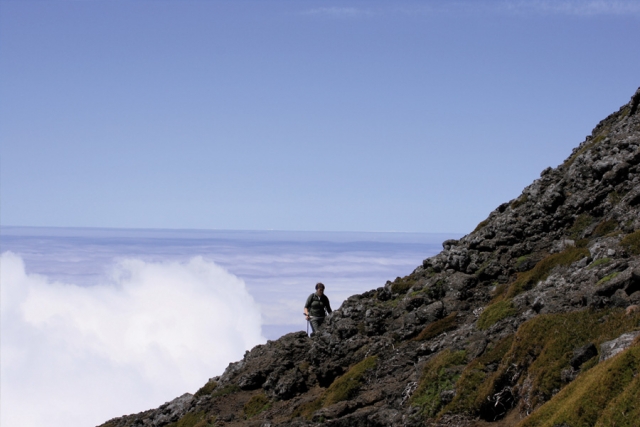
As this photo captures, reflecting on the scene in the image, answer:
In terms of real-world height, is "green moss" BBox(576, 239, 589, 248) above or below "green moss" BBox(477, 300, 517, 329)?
above

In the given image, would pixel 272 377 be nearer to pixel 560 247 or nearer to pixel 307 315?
pixel 307 315

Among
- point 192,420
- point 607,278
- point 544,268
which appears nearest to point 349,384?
point 544,268

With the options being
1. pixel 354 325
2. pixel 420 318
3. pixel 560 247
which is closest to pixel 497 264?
pixel 560 247

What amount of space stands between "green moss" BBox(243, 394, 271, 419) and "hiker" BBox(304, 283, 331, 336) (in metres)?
4.84

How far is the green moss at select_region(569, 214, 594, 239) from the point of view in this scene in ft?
118

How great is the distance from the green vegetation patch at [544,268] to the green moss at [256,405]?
44.5 ft

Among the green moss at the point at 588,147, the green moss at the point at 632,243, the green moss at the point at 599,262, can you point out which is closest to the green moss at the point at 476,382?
the green moss at the point at 599,262

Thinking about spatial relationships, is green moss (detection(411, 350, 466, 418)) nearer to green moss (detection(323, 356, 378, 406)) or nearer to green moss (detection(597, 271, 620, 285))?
green moss (detection(323, 356, 378, 406))

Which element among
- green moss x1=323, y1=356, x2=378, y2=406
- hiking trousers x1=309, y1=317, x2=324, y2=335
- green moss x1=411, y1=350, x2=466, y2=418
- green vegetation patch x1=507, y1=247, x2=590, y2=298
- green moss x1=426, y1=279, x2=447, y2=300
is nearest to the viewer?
green moss x1=411, y1=350, x2=466, y2=418

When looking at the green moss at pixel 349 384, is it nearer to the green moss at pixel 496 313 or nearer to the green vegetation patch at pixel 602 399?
the green moss at pixel 496 313

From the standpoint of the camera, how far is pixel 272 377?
36469 mm

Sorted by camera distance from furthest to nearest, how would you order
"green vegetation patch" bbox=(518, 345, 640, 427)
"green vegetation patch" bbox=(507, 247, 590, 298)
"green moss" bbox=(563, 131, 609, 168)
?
"green moss" bbox=(563, 131, 609, 168)
"green vegetation patch" bbox=(507, 247, 590, 298)
"green vegetation patch" bbox=(518, 345, 640, 427)

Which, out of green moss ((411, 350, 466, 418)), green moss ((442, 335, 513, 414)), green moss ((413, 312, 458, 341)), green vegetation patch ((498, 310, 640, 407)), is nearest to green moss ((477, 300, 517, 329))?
green moss ((411, 350, 466, 418))

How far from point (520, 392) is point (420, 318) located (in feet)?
43.0
